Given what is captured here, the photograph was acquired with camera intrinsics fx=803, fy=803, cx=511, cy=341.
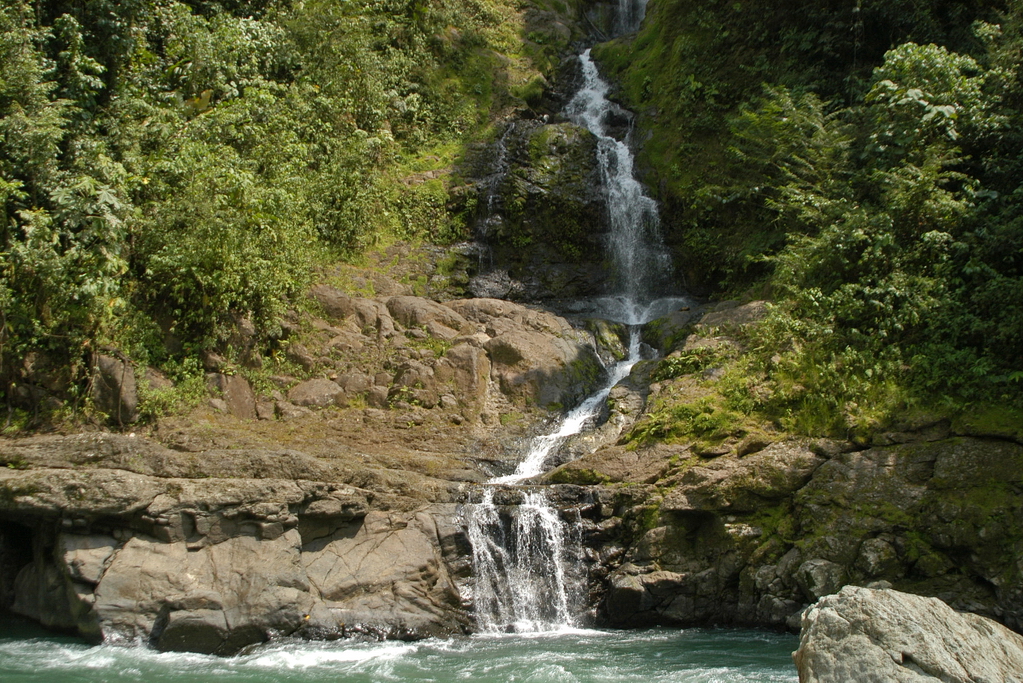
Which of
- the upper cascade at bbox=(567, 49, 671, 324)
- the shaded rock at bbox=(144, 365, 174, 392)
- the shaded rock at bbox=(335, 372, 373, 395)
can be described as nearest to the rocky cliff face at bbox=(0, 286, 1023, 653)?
the shaded rock at bbox=(144, 365, 174, 392)

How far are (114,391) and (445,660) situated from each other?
6.75 m

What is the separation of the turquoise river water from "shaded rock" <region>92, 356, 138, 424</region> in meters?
3.22

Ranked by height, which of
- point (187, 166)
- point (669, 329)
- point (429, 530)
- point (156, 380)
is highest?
point (187, 166)

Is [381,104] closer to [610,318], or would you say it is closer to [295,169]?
[295,169]

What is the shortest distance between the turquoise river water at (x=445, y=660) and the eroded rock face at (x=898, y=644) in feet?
8.11

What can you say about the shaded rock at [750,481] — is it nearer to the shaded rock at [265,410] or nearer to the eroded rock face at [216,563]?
the eroded rock face at [216,563]

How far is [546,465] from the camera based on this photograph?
44.2 ft

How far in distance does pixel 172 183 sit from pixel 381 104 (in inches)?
307

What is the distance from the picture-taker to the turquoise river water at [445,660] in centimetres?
860

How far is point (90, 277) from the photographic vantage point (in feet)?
40.1

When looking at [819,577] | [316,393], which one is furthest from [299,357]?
[819,577]

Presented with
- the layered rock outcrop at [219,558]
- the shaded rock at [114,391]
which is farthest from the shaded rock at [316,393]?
the layered rock outcrop at [219,558]

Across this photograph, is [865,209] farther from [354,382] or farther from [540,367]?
[354,382]

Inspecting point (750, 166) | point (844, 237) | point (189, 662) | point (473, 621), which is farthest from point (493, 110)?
point (189, 662)
